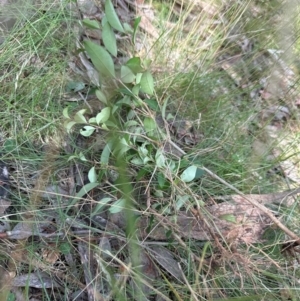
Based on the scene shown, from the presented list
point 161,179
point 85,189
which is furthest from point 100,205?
point 161,179

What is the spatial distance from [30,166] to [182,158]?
1.35 ft

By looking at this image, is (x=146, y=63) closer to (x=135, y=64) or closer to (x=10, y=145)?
(x=135, y=64)

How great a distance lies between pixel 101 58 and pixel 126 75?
8cm

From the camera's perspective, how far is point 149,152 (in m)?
1.19

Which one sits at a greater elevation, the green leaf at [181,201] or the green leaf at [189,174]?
the green leaf at [189,174]

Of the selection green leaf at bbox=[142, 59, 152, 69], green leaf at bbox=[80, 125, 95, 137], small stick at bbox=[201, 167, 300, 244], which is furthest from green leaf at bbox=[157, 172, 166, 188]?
green leaf at bbox=[142, 59, 152, 69]

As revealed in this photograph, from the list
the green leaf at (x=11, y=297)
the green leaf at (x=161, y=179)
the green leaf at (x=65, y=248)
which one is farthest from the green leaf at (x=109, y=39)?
the green leaf at (x=11, y=297)

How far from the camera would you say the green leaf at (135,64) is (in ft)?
3.91

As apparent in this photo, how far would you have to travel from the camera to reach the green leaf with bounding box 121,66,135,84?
1.21 m

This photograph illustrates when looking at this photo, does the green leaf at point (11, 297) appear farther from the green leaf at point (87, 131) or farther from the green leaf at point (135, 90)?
the green leaf at point (135, 90)

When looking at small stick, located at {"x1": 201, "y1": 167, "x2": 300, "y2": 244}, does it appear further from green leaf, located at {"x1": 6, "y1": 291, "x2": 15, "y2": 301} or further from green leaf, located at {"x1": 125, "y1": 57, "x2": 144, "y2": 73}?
green leaf, located at {"x1": 6, "y1": 291, "x2": 15, "y2": 301}

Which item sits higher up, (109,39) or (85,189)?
(109,39)

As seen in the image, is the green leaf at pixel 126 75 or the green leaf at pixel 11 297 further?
the green leaf at pixel 126 75

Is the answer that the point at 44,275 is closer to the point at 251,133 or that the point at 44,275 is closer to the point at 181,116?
the point at 181,116
